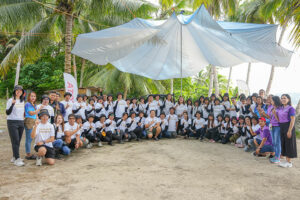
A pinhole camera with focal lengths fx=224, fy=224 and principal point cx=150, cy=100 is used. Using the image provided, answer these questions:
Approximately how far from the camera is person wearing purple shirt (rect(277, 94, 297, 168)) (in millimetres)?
4383

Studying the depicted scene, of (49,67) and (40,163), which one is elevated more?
(49,67)

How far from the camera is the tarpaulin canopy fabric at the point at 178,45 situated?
222 inches

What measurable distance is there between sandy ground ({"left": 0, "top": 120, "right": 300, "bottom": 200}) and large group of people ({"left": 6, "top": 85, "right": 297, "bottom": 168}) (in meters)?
0.36

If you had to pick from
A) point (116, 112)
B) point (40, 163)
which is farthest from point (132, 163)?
point (116, 112)

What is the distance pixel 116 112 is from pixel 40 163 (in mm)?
3448

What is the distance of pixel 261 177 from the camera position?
152 inches

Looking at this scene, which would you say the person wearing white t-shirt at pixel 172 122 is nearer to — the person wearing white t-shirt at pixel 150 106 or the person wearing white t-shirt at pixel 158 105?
the person wearing white t-shirt at pixel 158 105

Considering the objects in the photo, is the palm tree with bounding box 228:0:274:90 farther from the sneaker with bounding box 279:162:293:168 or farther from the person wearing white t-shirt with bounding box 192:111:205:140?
the sneaker with bounding box 279:162:293:168

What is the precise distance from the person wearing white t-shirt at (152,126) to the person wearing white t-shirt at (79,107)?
6.66 ft

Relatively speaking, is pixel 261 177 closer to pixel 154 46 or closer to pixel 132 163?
pixel 132 163

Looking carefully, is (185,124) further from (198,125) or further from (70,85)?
(70,85)

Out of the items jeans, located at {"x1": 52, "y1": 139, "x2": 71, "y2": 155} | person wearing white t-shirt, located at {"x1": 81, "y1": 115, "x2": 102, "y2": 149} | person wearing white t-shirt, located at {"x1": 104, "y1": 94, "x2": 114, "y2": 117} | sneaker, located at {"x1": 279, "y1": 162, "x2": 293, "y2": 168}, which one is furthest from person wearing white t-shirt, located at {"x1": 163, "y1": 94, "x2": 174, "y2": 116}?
sneaker, located at {"x1": 279, "y1": 162, "x2": 293, "y2": 168}

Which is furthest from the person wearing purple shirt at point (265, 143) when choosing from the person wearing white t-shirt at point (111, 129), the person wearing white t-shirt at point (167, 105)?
the person wearing white t-shirt at point (111, 129)

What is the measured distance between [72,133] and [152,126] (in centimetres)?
287
